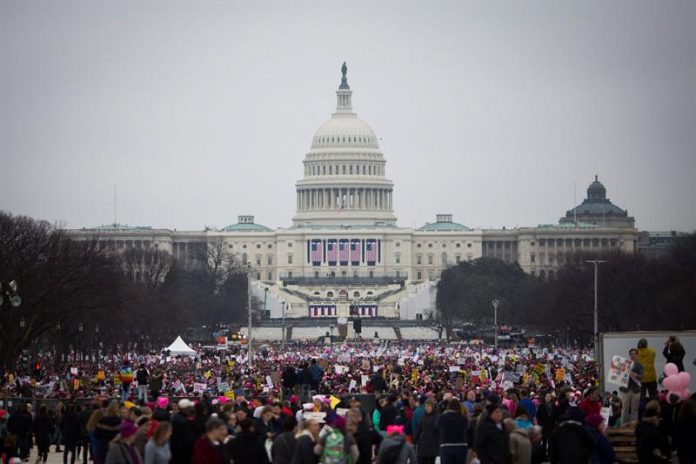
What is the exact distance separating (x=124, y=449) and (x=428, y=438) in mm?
5630

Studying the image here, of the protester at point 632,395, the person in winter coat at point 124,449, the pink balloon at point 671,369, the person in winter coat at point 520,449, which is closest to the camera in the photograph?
the person in winter coat at point 124,449

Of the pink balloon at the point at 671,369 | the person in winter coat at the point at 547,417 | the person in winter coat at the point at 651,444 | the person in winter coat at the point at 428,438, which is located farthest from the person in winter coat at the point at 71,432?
the person in winter coat at the point at 651,444

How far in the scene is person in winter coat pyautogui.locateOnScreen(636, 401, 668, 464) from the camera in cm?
2539

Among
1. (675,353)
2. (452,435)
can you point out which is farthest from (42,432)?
(675,353)

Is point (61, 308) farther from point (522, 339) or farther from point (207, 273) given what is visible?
point (207, 273)

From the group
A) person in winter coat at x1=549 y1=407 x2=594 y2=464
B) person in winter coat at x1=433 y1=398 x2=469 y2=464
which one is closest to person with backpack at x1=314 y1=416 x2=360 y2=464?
person in winter coat at x1=549 y1=407 x2=594 y2=464

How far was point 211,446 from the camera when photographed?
23875 millimetres

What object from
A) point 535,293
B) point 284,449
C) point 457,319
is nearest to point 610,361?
point 284,449

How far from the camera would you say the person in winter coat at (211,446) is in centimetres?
2378

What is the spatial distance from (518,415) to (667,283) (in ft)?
253

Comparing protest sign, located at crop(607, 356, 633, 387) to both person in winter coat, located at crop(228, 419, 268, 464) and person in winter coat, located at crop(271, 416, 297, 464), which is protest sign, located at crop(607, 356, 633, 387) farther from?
person in winter coat, located at crop(228, 419, 268, 464)

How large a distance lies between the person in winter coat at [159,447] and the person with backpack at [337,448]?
180cm

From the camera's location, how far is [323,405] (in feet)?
102

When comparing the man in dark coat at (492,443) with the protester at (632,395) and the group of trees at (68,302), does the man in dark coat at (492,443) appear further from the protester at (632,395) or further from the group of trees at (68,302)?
the group of trees at (68,302)
